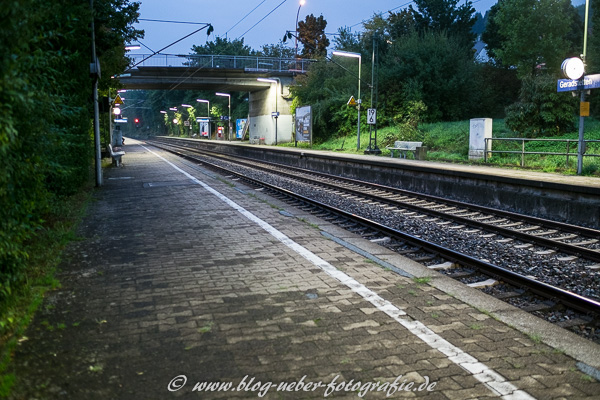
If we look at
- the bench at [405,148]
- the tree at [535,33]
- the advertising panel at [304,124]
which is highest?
the tree at [535,33]

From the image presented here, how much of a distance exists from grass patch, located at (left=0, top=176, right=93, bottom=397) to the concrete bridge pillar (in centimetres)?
4525

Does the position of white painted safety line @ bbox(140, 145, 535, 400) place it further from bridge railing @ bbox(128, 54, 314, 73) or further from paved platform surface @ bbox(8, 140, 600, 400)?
bridge railing @ bbox(128, 54, 314, 73)

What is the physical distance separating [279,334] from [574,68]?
15317 millimetres

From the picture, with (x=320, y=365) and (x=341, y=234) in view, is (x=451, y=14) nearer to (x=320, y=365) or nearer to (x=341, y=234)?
(x=341, y=234)

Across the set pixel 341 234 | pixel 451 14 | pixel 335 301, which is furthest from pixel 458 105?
pixel 335 301

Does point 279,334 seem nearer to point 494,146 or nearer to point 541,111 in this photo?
point 494,146

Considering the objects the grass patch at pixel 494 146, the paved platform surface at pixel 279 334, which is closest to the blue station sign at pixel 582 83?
the grass patch at pixel 494 146

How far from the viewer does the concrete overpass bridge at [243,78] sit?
47.9 m

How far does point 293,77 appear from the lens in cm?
5441

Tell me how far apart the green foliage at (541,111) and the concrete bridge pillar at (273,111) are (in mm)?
28699

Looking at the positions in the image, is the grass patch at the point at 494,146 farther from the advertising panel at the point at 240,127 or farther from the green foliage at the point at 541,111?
the advertising panel at the point at 240,127

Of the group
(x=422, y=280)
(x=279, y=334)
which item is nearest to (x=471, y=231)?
(x=422, y=280)

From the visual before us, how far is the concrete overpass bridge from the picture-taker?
47875 mm

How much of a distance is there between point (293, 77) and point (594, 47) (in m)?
26.2
